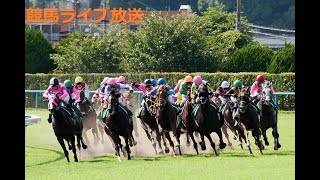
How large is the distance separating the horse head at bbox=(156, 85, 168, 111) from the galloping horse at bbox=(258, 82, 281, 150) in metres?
2.43

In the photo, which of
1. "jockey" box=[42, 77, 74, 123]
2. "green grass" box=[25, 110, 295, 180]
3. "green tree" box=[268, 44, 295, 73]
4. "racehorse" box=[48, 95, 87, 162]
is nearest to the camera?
"green grass" box=[25, 110, 295, 180]

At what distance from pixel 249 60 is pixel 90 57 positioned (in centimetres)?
923

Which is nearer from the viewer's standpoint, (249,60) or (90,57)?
(249,60)

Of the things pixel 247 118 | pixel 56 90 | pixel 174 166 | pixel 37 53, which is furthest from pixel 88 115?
pixel 37 53

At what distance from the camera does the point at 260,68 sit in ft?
153

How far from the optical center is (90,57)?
51062mm

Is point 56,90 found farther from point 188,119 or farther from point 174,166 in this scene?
point 174,166

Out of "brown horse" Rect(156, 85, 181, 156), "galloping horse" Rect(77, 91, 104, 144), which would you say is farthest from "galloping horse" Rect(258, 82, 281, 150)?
"galloping horse" Rect(77, 91, 104, 144)

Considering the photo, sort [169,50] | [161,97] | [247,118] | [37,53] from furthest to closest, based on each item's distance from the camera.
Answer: [37,53], [169,50], [247,118], [161,97]

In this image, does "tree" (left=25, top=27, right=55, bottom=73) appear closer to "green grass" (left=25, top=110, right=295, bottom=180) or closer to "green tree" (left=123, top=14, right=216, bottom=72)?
"green tree" (left=123, top=14, right=216, bottom=72)

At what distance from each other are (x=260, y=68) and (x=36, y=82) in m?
12.0

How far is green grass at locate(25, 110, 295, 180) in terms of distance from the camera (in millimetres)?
13619
